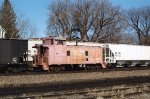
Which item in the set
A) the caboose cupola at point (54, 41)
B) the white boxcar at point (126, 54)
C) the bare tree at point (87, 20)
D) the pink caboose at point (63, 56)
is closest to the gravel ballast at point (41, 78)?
the pink caboose at point (63, 56)

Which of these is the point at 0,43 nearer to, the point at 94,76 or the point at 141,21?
the point at 94,76

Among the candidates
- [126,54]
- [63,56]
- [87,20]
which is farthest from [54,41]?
[87,20]

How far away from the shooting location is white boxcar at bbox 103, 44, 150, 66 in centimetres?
4916

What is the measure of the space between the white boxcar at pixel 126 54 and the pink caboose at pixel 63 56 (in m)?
4.65

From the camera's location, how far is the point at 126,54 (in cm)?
5303

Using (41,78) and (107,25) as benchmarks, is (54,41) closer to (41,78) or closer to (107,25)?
(41,78)

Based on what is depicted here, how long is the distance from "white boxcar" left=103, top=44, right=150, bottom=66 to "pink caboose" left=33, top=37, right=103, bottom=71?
465 centimetres

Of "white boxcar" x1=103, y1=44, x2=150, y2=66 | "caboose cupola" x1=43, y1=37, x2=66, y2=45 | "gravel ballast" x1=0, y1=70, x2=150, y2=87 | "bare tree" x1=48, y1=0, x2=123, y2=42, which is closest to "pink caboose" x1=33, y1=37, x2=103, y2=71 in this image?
"caboose cupola" x1=43, y1=37, x2=66, y2=45

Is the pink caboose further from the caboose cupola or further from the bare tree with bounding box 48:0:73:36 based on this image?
the bare tree with bounding box 48:0:73:36

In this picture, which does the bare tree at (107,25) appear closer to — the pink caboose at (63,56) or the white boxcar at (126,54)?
the white boxcar at (126,54)

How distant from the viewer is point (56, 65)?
1506 inches

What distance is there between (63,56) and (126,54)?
1644 cm

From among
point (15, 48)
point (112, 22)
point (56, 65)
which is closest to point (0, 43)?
point (15, 48)

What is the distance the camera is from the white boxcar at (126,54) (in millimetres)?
49156
